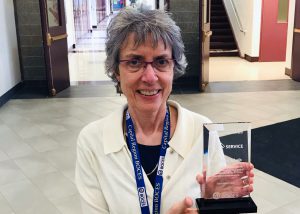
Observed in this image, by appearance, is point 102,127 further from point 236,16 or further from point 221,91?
Answer: point 236,16

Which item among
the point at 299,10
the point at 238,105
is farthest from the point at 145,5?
the point at 299,10

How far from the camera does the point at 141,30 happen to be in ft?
4.66

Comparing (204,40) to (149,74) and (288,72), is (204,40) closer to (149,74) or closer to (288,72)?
(288,72)

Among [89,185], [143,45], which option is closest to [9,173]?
[89,185]

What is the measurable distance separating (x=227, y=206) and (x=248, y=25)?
30.7ft

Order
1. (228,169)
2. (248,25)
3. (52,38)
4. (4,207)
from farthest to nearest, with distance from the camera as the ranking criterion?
(248,25)
(52,38)
(4,207)
(228,169)

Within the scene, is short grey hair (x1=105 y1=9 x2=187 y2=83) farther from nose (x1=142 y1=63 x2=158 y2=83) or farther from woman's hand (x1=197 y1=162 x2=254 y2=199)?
Result: woman's hand (x1=197 y1=162 x2=254 y2=199)

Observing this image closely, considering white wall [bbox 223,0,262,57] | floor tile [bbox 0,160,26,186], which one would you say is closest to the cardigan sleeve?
floor tile [bbox 0,160,26,186]

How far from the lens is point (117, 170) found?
4.89 feet

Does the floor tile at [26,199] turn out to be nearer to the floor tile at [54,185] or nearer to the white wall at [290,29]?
the floor tile at [54,185]

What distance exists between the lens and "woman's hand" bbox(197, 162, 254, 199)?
3.91 feet

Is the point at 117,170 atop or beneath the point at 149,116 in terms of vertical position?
beneath

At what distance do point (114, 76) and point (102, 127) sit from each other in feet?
0.71

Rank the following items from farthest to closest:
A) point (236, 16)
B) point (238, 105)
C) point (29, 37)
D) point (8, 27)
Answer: point (236, 16) → point (29, 37) → point (8, 27) → point (238, 105)
